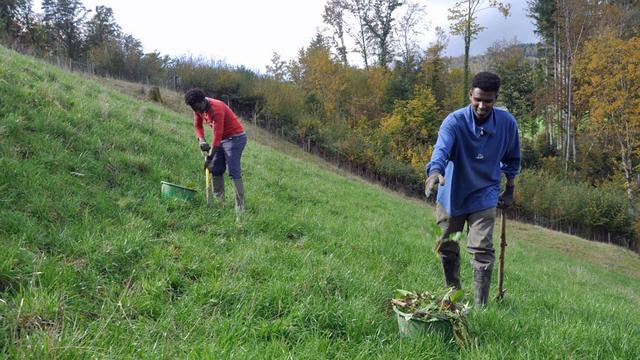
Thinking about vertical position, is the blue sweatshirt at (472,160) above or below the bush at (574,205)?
above

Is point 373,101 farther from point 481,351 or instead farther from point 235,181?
point 481,351

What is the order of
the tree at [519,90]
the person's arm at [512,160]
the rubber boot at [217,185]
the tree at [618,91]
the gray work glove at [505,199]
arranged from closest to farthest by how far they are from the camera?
the person's arm at [512,160], the gray work glove at [505,199], the rubber boot at [217,185], the tree at [618,91], the tree at [519,90]

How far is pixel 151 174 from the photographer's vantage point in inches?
264

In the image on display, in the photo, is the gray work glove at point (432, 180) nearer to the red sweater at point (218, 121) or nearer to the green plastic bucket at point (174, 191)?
the green plastic bucket at point (174, 191)

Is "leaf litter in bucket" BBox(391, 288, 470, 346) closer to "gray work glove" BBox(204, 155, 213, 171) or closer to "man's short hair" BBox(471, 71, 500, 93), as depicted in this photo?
"man's short hair" BBox(471, 71, 500, 93)

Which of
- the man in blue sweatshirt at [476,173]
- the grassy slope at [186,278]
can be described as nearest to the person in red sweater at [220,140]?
the grassy slope at [186,278]

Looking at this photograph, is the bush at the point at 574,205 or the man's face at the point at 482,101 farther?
the bush at the point at 574,205

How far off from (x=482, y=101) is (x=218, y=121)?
3.84 meters

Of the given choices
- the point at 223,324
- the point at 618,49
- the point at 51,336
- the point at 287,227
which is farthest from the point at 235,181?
the point at 618,49

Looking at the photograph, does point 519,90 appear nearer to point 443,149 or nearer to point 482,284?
point 482,284

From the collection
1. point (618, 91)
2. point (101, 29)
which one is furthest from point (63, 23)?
point (618, 91)

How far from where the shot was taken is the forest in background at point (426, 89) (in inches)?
1266

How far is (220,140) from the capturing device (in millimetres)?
6465

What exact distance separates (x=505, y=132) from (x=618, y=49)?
3334cm
